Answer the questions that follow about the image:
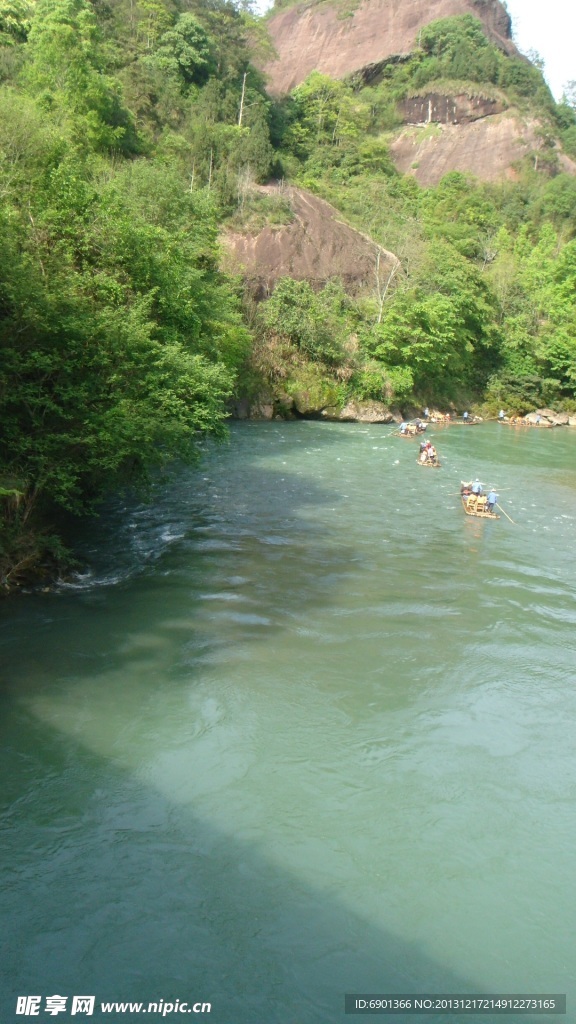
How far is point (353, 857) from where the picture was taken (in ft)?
22.7

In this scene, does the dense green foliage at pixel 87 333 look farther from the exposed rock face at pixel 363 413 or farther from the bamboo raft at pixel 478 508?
the exposed rock face at pixel 363 413

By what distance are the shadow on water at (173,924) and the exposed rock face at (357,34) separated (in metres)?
98.3

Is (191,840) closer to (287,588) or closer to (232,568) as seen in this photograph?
(287,588)

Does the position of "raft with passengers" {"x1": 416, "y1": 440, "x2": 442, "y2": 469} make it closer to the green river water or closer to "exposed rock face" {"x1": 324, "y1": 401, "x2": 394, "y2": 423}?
the green river water

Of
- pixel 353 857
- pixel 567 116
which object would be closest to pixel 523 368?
pixel 353 857

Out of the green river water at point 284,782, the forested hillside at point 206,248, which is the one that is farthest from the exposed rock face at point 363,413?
the green river water at point 284,782

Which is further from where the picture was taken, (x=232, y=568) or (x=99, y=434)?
(x=232, y=568)

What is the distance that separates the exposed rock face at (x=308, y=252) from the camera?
46375 mm

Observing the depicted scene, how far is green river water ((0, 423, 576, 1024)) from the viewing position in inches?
228

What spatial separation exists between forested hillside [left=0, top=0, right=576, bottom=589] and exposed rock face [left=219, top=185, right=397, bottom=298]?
1566 mm

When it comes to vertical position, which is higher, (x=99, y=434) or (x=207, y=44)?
(x=207, y=44)

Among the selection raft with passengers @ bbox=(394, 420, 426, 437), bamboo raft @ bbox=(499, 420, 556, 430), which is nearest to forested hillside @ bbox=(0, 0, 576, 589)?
bamboo raft @ bbox=(499, 420, 556, 430)

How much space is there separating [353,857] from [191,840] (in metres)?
1.58

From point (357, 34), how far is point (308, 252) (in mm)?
61794
